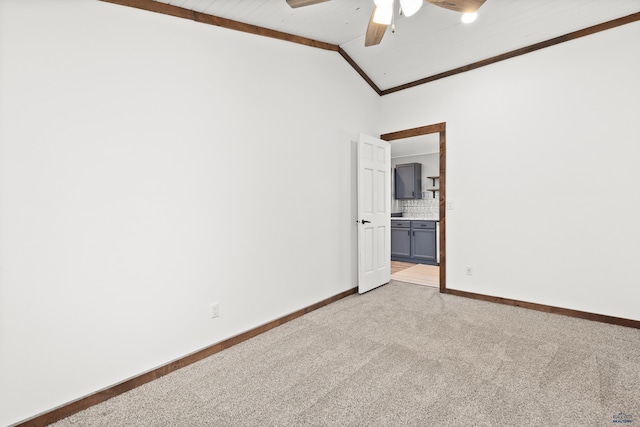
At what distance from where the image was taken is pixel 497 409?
1720mm

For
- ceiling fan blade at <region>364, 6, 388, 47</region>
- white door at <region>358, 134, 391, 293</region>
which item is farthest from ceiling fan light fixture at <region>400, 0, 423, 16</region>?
white door at <region>358, 134, 391, 293</region>

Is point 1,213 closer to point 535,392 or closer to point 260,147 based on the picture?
point 260,147

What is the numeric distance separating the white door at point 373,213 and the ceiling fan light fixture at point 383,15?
5.62 ft

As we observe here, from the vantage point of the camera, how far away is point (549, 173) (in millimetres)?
3221

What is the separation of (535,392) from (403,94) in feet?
11.8

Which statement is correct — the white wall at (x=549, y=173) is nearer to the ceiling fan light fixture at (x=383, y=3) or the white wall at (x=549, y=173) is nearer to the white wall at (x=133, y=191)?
the white wall at (x=133, y=191)

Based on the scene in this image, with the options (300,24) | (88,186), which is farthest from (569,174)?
(88,186)

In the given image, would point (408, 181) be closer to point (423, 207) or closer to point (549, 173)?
point (423, 207)

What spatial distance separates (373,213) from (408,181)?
300cm

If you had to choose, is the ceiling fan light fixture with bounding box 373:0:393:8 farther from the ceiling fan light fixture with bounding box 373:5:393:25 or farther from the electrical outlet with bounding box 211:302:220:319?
the electrical outlet with bounding box 211:302:220:319

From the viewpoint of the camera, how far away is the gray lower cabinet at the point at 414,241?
575 centimetres

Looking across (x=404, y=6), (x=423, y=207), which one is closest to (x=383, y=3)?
(x=404, y=6)

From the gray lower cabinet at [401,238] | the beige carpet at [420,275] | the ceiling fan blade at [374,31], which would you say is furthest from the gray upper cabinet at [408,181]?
the ceiling fan blade at [374,31]

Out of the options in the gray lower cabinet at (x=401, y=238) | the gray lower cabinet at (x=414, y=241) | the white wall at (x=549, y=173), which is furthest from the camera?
the gray lower cabinet at (x=401, y=238)
